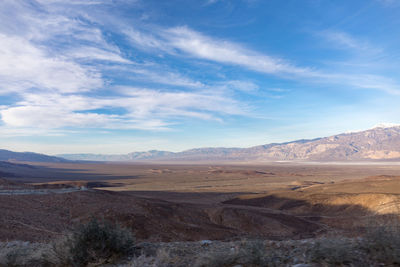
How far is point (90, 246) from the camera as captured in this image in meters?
7.38

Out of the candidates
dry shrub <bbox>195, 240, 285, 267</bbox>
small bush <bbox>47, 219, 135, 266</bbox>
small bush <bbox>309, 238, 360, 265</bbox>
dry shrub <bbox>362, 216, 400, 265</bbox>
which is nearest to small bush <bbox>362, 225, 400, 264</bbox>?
dry shrub <bbox>362, 216, 400, 265</bbox>

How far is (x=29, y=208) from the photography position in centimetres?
2014

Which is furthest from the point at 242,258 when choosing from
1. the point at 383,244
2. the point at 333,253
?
→ the point at 383,244

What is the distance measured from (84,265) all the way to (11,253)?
91.1 inches

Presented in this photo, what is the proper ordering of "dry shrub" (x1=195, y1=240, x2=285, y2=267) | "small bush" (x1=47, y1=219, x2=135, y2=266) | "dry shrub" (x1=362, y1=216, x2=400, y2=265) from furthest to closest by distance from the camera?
"small bush" (x1=47, y1=219, x2=135, y2=266) < "dry shrub" (x1=195, y1=240, x2=285, y2=267) < "dry shrub" (x1=362, y1=216, x2=400, y2=265)

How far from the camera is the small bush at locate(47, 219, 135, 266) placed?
7.16m

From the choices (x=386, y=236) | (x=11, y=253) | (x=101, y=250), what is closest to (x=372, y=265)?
(x=386, y=236)

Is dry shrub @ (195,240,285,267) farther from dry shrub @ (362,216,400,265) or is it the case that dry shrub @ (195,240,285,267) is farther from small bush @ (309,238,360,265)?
dry shrub @ (362,216,400,265)

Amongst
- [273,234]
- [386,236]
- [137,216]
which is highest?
[386,236]

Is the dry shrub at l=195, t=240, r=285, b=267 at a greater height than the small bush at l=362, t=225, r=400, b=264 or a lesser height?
lesser

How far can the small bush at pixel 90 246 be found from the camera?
282 inches

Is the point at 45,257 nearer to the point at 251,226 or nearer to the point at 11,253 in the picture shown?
the point at 11,253

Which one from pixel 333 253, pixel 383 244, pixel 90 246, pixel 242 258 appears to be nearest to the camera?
→ pixel 333 253

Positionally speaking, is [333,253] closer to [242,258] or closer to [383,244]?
[383,244]
